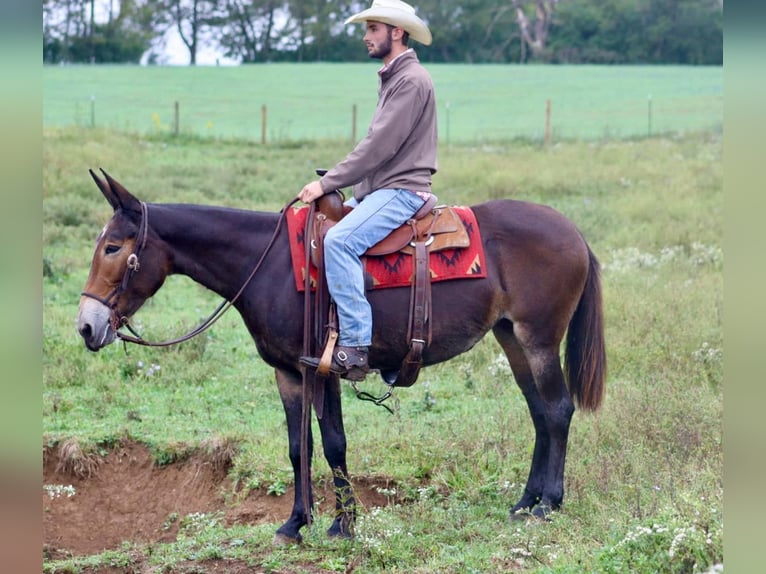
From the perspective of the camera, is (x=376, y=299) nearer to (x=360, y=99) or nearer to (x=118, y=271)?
(x=118, y=271)

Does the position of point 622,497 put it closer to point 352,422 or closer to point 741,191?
point 352,422

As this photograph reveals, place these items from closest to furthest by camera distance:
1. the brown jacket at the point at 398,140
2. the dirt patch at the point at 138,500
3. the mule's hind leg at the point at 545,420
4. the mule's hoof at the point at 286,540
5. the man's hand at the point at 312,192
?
the brown jacket at the point at 398,140, the man's hand at the point at 312,192, the mule's hoof at the point at 286,540, the mule's hind leg at the point at 545,420, the dirt patch at the point at 138,500

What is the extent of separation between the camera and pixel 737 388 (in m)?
1.90

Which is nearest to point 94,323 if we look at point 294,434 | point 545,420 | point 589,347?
point 294,434

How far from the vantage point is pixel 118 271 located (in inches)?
219

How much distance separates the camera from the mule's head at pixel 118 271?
5449mm

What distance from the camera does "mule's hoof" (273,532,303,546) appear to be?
5.87m

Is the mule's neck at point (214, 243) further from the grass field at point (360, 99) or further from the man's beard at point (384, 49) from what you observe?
the grass field at point (360, 99)

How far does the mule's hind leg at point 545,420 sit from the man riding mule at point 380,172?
1.18 meters

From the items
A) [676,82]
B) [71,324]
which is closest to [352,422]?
[71,324]

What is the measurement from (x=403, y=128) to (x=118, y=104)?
31828 millimetres

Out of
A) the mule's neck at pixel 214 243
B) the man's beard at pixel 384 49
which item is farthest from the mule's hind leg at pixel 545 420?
the man's beard at pixel 384 49

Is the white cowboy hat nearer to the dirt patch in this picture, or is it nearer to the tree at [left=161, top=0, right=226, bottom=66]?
the dirt patch

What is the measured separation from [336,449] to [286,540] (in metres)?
0.64
